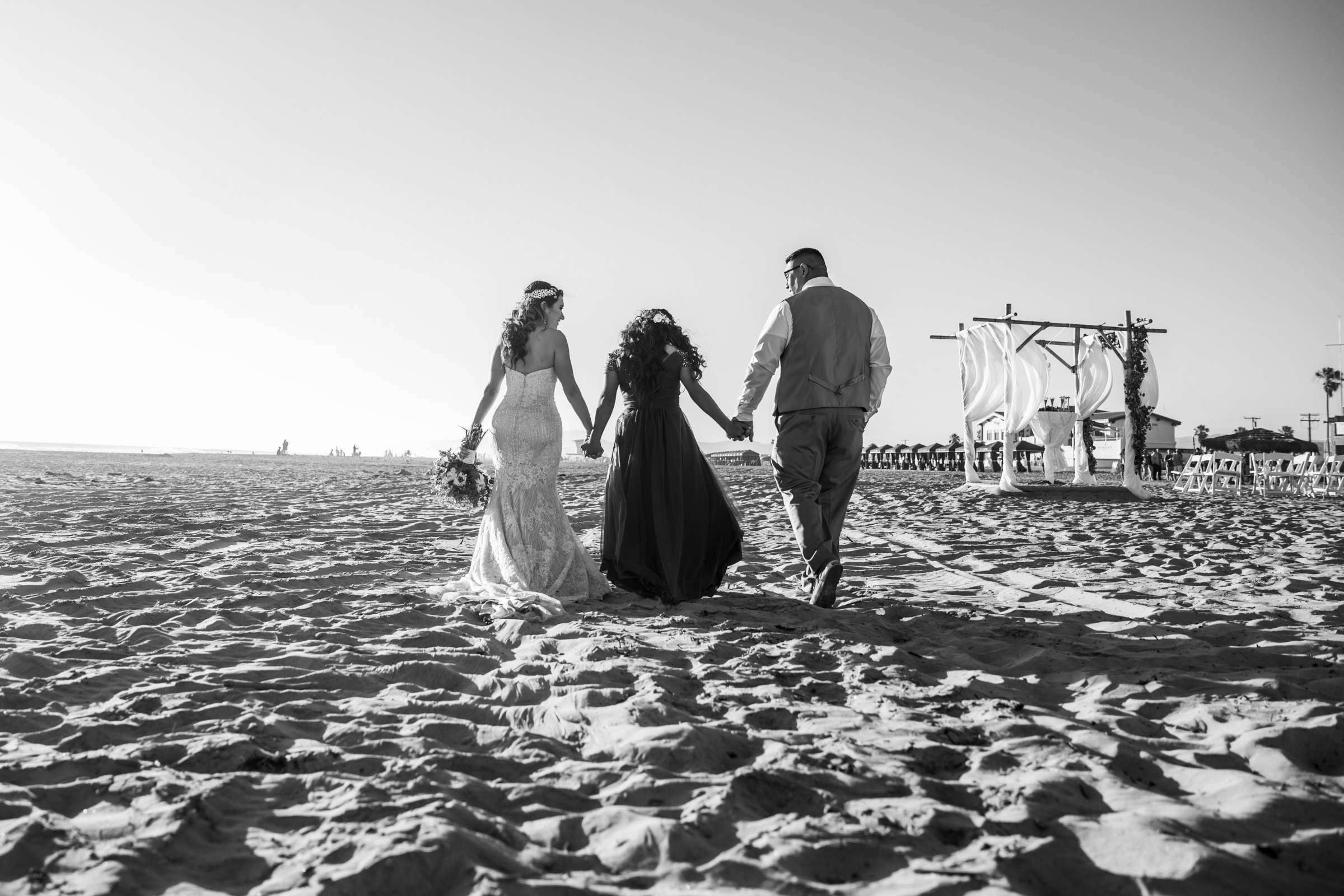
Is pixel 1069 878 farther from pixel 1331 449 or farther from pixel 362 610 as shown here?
pixel 1331 449

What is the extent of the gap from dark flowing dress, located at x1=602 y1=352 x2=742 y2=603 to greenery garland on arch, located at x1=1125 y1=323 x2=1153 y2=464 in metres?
13.7

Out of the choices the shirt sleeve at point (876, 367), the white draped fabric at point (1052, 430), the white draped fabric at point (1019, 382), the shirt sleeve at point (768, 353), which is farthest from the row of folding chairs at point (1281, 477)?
the shirt sleeve at point (768, 353)

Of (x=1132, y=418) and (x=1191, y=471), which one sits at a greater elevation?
(x=1132, y=418)

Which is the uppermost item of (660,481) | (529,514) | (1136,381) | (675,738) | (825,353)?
(1136,381)

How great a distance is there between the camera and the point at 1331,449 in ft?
163

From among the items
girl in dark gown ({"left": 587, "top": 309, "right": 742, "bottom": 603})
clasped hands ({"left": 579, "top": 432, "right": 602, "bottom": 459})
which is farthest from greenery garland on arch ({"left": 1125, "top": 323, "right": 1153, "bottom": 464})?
clasped hands ({"left": 579, "top": 432, "right": 602, "bottom": 459})

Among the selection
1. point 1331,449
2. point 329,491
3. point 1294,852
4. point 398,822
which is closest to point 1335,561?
point 1294,852

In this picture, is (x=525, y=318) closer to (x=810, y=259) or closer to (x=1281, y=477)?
(x=810, y=259)

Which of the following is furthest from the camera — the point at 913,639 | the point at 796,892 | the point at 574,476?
the point at 574,476

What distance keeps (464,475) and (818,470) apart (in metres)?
2.19

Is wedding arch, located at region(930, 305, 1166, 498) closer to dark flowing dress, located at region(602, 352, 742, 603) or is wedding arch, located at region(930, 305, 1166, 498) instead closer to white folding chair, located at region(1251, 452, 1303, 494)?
white folding chair, located at region(1251, 452, 1303, 494)

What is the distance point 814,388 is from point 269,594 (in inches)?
130

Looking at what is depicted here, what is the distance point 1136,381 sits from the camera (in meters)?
16.4

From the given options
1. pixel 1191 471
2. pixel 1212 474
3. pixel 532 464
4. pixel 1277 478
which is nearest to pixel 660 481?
pixel 532 464
